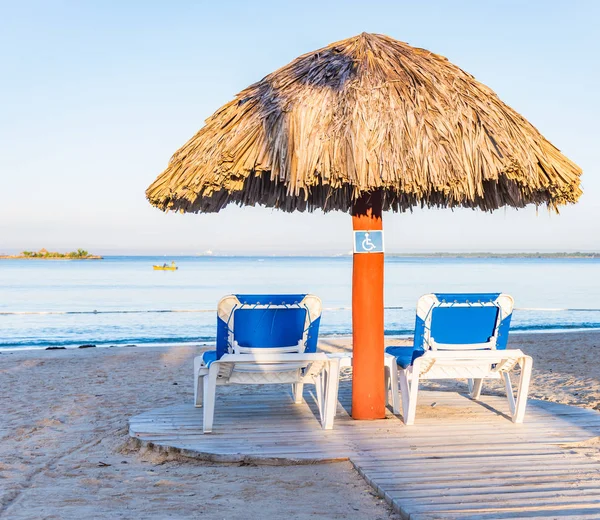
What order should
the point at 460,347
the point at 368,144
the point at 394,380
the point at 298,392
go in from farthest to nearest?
the point at 298,392
the point at 394,380
the point at 460,347
the point at 368,144

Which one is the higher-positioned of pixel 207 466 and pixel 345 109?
pixel 345 109

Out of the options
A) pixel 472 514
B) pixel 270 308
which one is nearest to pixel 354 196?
pixel 270 308

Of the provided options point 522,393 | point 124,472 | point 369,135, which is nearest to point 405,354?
point 522,393

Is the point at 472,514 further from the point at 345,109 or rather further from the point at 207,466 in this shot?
the point at 345,109

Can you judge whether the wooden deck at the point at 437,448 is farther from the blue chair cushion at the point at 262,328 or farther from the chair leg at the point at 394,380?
the blue chair cushion at the point at 262,328

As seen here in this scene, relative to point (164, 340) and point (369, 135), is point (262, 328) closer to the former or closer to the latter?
point (369, 135)

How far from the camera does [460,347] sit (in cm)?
489

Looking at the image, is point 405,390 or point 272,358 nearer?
point 272,358

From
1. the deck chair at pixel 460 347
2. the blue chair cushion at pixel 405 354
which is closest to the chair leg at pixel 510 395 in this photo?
the deck chair at pixel 460 347

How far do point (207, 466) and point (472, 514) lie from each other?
161 centimetres

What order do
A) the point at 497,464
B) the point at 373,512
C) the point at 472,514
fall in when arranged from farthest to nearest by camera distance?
the point at 497,464 < the point at 373,512 < the point at 472,514

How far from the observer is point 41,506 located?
3457mm

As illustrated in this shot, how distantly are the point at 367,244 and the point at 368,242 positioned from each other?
0.02 meters

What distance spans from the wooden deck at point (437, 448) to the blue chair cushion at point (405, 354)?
407 mm
